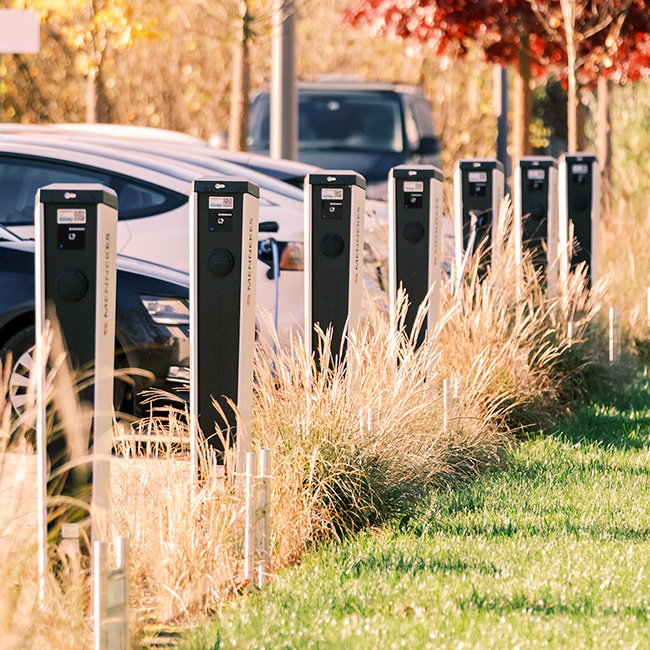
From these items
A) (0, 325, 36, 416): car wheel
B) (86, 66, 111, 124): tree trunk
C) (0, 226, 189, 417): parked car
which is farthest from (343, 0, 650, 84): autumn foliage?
(0, 325, 36, 416): car wheel

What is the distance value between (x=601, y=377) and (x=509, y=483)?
2.26 m

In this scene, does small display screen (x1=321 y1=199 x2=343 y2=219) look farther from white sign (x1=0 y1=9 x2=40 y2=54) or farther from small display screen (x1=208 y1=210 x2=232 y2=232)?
white sign (x1=0 y1=9 x2=40 y2=54)

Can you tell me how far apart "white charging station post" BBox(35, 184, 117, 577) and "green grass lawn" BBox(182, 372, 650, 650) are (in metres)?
0.58

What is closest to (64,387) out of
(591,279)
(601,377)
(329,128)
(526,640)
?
(526,640)

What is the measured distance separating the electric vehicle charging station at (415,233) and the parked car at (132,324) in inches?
46.1

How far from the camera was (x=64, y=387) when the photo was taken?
3.91 metres

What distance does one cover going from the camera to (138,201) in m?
7.10

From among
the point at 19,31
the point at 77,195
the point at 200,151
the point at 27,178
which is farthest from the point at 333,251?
the point at 19,31

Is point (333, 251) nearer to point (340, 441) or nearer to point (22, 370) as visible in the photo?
Result: point (340, 441)

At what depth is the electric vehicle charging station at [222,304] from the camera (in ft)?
15.7

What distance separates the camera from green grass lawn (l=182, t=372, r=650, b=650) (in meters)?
3.74

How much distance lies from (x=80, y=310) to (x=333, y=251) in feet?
6.54

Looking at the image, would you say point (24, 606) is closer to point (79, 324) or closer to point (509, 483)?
point (79, 324)

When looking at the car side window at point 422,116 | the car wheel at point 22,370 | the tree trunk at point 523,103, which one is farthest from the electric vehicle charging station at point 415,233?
the car side window at point 422,116
